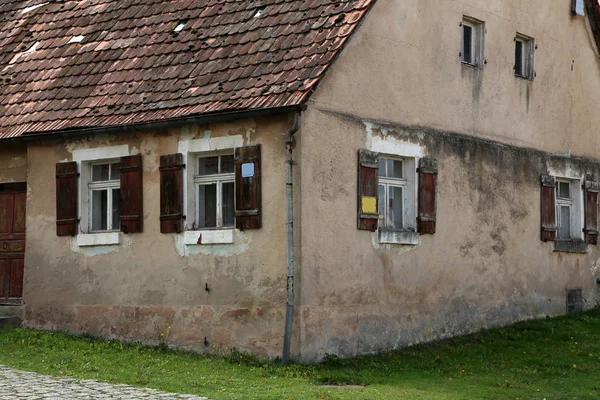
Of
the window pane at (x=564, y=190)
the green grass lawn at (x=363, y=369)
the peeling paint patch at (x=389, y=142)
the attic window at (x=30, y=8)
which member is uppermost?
the attic window at (x=30, y=8)

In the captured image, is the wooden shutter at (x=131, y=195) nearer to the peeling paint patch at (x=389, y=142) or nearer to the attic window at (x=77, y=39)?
the attic window at (x=77, y=39)

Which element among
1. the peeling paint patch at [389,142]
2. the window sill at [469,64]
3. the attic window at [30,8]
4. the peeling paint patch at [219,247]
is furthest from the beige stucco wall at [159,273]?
the window sill at [469,64]

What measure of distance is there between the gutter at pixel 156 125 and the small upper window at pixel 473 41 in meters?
4.82

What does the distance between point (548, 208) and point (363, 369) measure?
Result: 6.51 meters

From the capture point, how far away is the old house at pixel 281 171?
16656mm

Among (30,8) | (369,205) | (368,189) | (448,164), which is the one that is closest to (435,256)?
(448,164)

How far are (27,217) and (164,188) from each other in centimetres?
294

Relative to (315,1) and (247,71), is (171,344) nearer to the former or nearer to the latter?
(247,71)

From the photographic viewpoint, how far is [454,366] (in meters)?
17.0

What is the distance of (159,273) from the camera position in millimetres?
17750

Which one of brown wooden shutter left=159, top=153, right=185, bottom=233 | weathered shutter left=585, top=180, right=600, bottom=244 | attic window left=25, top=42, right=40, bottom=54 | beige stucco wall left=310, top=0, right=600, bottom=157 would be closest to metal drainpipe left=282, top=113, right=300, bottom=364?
beige stucco wall left=310, top=0, right=600, bottom=157

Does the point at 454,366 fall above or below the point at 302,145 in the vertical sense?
below

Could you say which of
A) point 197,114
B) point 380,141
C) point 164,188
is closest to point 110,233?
point 164,188

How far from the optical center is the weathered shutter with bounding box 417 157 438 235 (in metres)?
18.4
